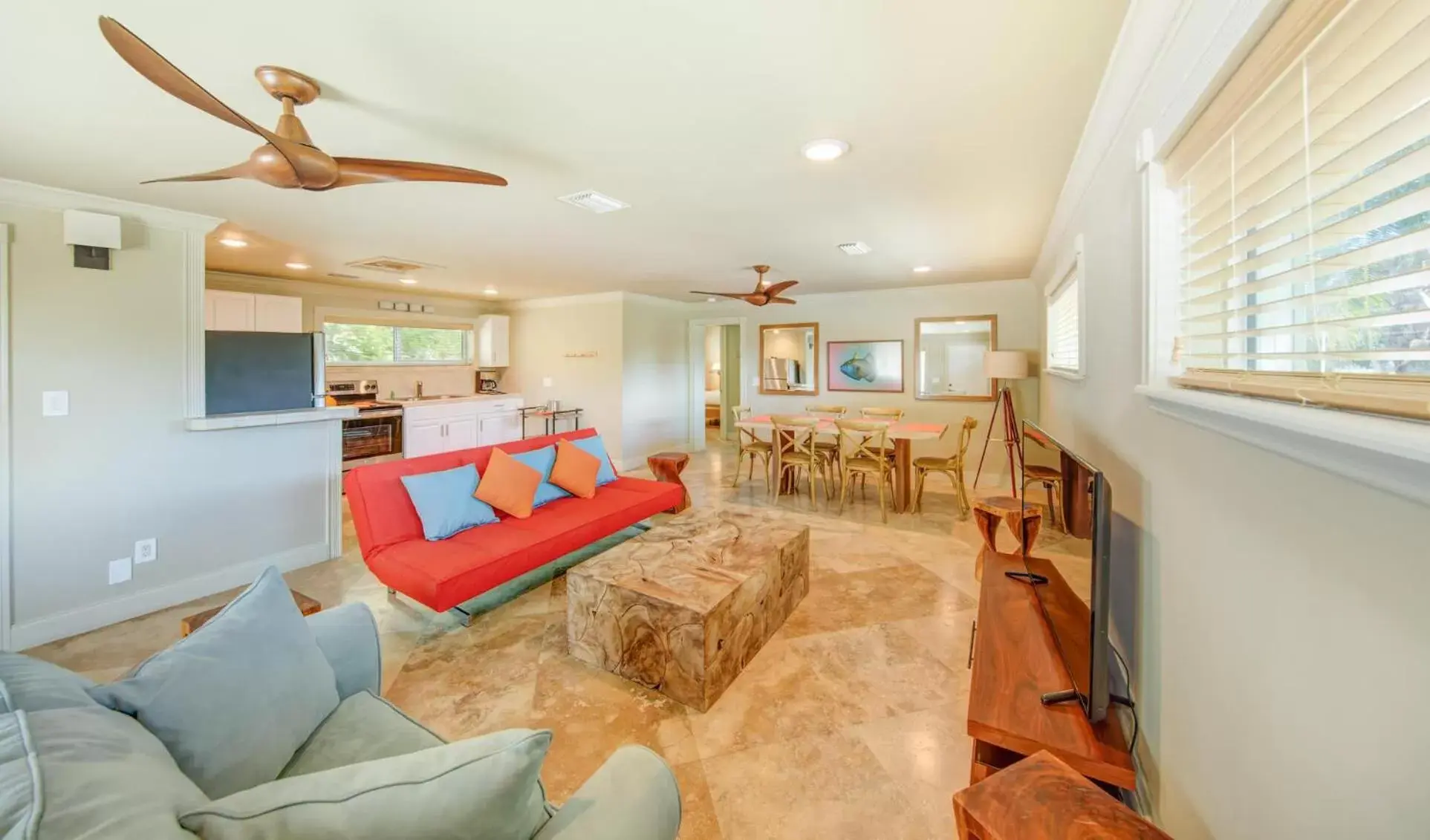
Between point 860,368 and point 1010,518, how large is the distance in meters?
4.59

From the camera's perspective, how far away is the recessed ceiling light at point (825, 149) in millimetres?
2186

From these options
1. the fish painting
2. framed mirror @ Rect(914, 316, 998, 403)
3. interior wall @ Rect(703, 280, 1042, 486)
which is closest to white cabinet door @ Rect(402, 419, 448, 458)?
interior wall @ Rect(703, 280, 1042, 486)

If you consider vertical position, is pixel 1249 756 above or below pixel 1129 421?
below

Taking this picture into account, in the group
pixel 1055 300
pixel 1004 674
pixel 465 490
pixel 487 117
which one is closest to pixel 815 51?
pixel 487 117

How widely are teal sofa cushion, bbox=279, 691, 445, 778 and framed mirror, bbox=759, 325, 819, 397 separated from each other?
20.3 ft

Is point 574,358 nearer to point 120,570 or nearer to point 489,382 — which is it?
point 489,382

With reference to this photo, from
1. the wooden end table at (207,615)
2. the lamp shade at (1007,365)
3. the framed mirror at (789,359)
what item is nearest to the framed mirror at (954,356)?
the lamp shade at (1007,365)

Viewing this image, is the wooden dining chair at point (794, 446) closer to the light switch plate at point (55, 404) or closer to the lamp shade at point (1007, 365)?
the lamp shade at point (1007, 365)

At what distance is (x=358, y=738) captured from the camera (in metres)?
1.25

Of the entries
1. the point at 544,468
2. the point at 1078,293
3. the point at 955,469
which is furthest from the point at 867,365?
the point at 544,468

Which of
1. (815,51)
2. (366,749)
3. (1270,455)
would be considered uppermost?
(815,51)

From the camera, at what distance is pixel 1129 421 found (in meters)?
1.64

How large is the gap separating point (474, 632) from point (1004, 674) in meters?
2.39

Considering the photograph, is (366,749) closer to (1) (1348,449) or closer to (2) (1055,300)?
(1) (1348,449)
